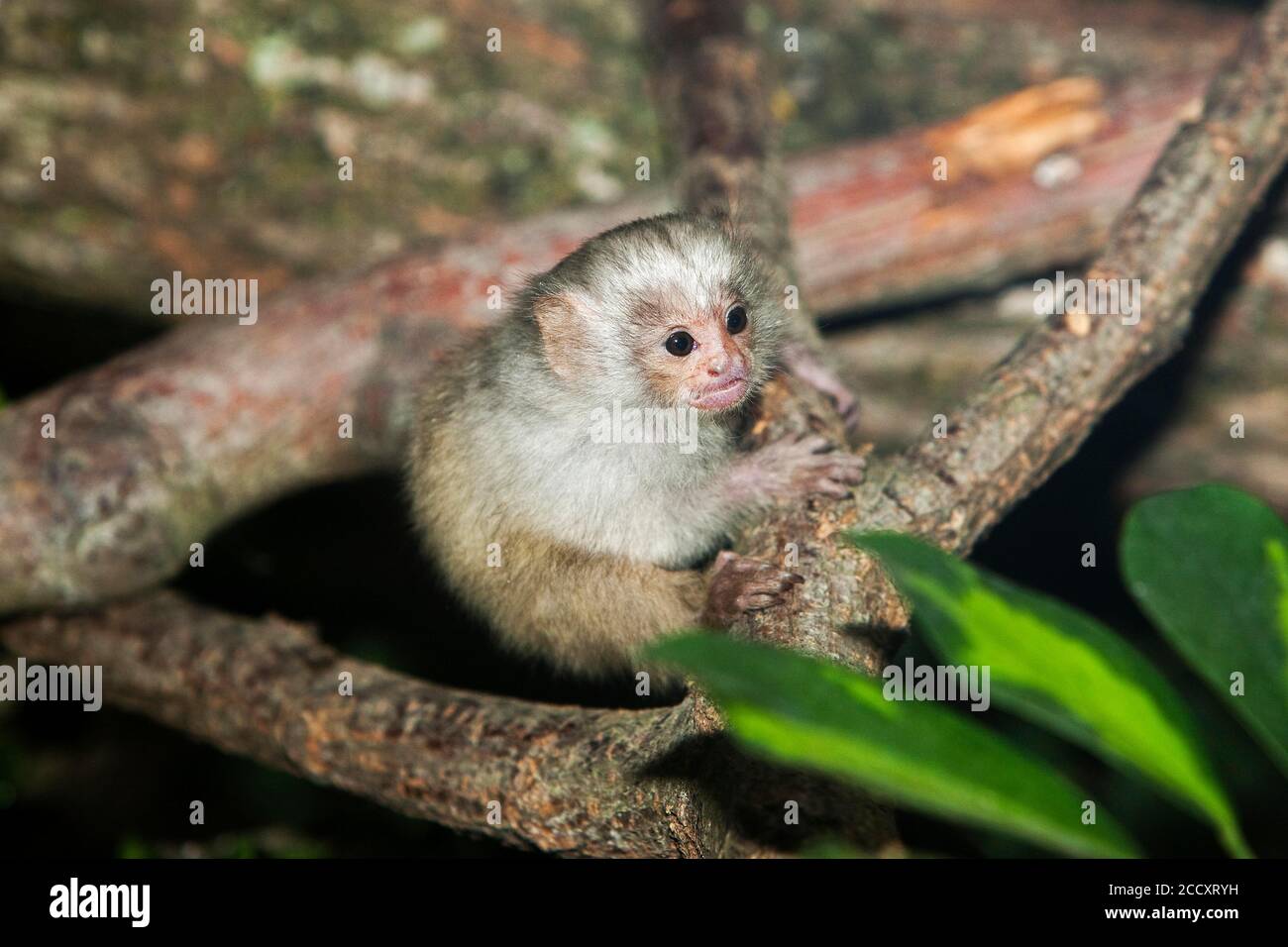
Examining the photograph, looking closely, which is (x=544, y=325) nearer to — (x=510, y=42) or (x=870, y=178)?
(x=870, y=178)

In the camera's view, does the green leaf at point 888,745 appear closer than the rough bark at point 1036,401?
Yes

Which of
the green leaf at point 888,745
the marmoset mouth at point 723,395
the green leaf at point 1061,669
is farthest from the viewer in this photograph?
the marmoset mouth at point 723,395

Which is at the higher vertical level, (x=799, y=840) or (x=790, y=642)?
(x=790, y=642)

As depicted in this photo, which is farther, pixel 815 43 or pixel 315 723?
pixel 815 43

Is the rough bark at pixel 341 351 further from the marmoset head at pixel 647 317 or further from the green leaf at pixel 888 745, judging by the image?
the green leaf at pixel 888 745

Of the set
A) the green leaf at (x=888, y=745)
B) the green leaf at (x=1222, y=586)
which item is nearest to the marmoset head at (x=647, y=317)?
the green leaf at (x=1222, y=586)

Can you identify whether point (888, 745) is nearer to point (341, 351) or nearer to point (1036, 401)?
point (1036, 401)

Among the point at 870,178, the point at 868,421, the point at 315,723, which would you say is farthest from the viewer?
the point at 868,421

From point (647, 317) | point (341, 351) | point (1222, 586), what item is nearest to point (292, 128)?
point (341, 351)
